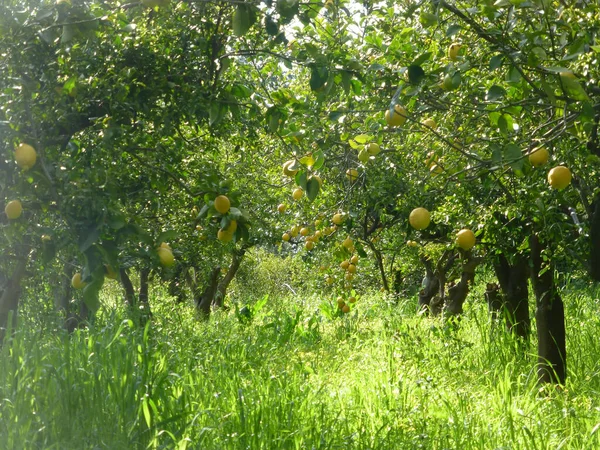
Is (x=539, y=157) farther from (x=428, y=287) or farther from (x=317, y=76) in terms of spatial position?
(x=428, y=287)

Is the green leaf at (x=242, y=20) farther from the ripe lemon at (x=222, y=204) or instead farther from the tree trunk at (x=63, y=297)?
the tree trunk at (x=63, y=297)

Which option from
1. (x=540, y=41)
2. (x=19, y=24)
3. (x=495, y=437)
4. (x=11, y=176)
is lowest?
(x=495, y=437)

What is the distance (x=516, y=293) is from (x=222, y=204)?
13.3 feet

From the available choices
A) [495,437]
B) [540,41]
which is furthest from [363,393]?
[540,41]

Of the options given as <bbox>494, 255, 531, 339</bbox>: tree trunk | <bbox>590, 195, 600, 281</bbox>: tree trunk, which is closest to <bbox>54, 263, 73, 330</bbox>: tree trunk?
<bbox>494, 255, 531, 339</bbox>: tree trunk

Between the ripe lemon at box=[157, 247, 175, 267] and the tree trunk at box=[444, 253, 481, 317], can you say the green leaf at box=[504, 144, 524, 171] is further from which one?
the tree trunk at box=[444, 253, 481, 317]

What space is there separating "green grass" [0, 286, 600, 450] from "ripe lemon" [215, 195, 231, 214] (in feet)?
3.71

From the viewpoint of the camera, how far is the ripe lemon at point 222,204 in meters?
2.21

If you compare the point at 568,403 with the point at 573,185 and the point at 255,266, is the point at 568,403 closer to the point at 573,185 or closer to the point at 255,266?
the point at 573,185

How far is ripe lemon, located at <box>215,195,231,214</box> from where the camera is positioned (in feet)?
7.25

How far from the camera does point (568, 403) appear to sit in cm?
420

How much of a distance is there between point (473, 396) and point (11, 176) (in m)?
3.33

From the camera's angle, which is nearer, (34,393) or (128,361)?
(34,393)

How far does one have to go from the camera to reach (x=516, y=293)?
5.67 metres
